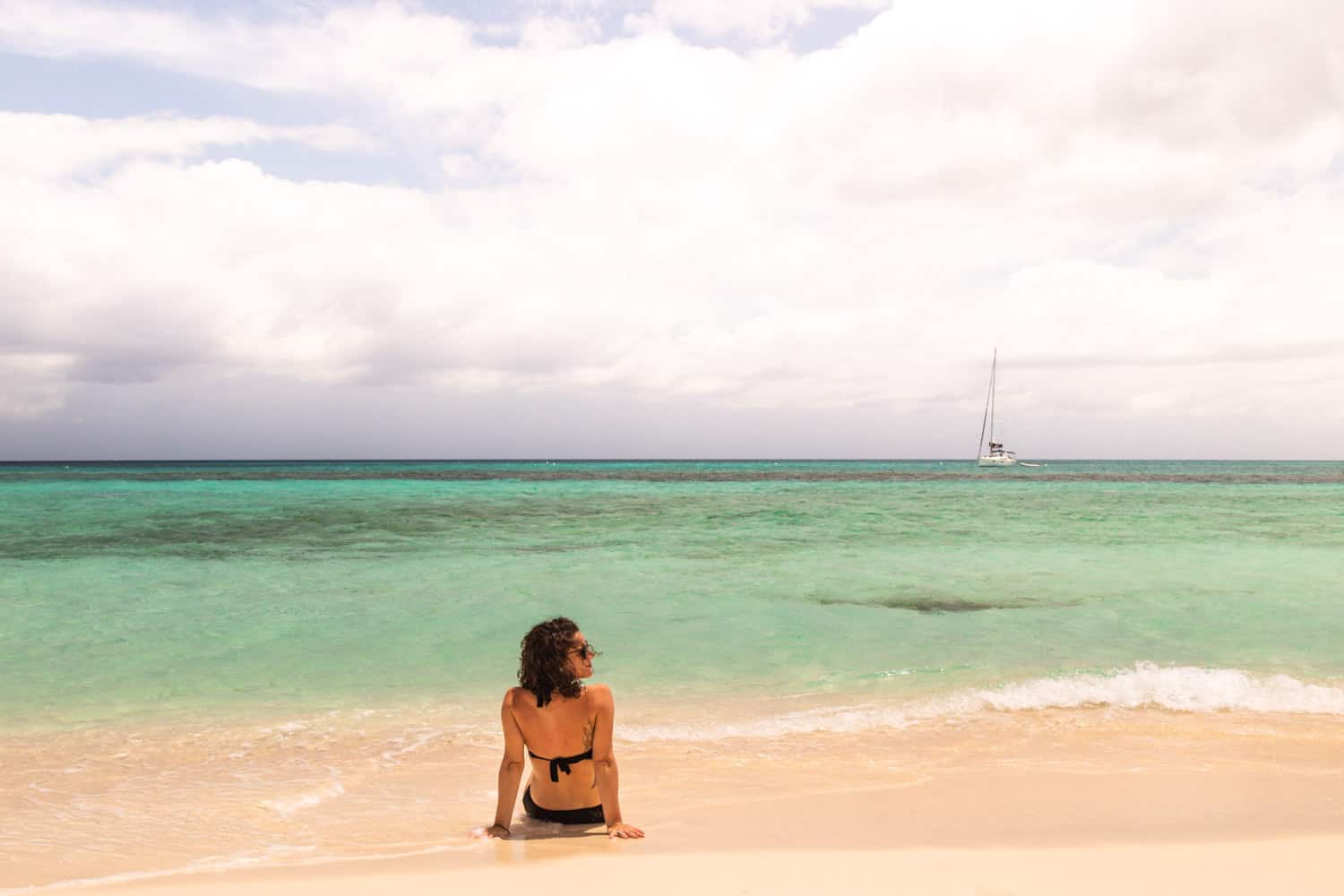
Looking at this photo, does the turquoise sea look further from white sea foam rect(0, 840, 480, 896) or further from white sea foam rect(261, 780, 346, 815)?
white sea foam rect(0, 840, 480, 896)

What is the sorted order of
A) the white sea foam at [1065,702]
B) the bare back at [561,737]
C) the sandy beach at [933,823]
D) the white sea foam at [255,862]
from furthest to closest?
the white sea foam at [1065,702]
the bare back at [561,737]
the white sea foam at [255,862]
the sandy beach at [933,823]

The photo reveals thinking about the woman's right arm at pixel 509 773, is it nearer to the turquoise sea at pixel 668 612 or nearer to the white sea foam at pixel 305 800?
the white sea foam at pixel 305 800

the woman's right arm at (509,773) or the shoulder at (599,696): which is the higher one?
the shoulder at (599,696)

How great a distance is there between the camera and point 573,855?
3.98 m

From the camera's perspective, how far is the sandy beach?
146 inches

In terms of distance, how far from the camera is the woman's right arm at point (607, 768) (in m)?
4.24

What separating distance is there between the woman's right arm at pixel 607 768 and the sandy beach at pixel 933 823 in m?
0.10

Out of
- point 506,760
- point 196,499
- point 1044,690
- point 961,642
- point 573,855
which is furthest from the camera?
point 196,499

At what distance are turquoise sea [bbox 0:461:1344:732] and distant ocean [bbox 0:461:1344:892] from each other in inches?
2.5

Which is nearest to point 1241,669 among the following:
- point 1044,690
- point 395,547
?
point 1044,690

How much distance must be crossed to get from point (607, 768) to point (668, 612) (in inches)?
A: 297

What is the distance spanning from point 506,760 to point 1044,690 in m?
5.64

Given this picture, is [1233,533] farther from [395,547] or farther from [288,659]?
[288,659]

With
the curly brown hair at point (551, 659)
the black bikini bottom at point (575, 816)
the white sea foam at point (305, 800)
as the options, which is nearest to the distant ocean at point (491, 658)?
the white sea foam at point (305, 800)
